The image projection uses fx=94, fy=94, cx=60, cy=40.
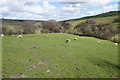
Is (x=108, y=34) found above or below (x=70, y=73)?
above

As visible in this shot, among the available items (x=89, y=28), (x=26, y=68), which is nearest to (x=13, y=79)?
(x=26, y=68)

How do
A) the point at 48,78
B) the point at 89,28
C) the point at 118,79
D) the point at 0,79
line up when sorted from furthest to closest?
the point at 89,28 < the point at 118,79 < the point at 48,78 < the point at 0,79

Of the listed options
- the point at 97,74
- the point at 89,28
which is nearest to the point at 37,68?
the point at 97,74

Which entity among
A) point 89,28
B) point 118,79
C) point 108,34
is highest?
point 89,28

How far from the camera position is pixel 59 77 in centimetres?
860

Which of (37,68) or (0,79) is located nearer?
(0,79)

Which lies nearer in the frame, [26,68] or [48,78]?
[48,78]

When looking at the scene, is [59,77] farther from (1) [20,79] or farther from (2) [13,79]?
(2) [13,79]

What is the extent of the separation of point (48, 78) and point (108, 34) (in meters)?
46.1

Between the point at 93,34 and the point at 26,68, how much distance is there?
50407 millimetres

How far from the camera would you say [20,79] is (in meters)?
7.90

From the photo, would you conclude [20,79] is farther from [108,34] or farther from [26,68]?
[108,34]

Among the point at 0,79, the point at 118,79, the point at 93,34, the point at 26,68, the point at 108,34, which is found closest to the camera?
the point at 0,79

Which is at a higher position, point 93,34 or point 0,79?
point 93,34
